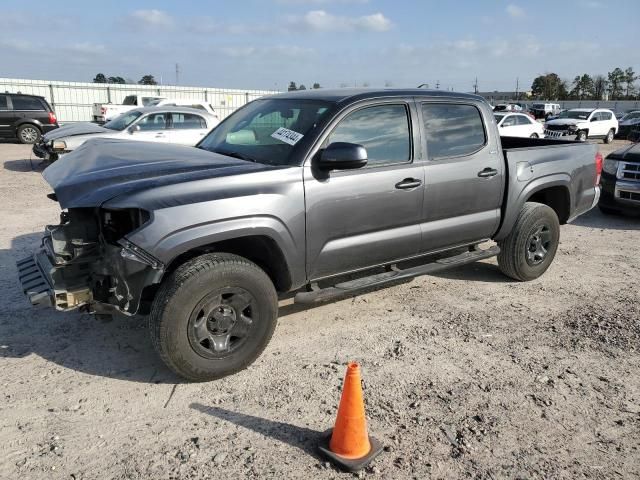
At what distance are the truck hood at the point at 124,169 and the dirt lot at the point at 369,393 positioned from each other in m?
1.28

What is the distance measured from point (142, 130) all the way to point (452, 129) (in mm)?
9362

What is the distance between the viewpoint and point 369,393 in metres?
3.46

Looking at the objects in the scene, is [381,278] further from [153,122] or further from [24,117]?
[24,117]

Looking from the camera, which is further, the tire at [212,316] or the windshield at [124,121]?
the windshield at [124,121]

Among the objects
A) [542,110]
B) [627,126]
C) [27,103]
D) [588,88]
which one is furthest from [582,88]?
[27,103]

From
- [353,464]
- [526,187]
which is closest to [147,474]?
[353,464]

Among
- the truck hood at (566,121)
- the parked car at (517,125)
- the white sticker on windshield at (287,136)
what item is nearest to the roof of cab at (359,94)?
the white sticker on windshield at (287,136)

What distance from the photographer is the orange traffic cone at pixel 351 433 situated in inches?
108

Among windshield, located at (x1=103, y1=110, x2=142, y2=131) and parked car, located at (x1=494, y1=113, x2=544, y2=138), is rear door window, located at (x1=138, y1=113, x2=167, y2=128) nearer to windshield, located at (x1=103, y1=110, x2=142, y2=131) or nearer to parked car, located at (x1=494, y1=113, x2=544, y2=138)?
windshield, located at (x1=103, y1=110, x2=142, y2=131)

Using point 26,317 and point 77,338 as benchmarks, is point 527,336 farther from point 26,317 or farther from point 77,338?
point 26,317

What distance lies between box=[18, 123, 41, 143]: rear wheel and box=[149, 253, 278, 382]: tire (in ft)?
56.8

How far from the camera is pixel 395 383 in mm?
3600

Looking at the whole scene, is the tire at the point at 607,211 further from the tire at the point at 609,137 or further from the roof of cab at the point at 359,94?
the tire at the point at 609,137

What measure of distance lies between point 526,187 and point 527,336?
1557 mm
